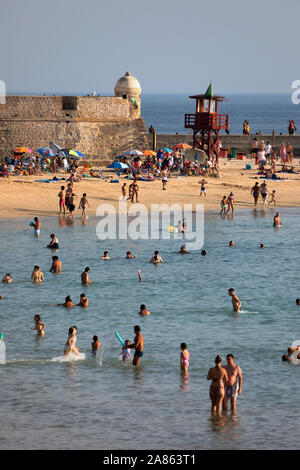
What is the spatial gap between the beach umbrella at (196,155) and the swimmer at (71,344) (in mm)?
30166

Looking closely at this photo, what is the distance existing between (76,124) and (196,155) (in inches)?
318

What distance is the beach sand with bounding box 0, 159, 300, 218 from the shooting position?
129 feet

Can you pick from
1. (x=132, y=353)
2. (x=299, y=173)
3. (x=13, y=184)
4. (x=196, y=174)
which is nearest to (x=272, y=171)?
(x=299, y=173)

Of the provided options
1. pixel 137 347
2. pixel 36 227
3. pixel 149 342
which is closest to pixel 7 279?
pixel 36 227

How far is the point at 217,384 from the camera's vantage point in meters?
15.8

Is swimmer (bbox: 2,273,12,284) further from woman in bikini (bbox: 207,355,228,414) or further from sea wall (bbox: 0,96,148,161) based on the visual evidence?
sea wall (bbox: 0,96,148,161)

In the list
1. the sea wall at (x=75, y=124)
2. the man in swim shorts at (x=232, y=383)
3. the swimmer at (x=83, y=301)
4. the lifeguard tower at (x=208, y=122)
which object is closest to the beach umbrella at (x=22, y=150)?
the sea wall at (x=75, y=124)

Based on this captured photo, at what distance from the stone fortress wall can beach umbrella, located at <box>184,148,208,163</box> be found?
549 centimetres

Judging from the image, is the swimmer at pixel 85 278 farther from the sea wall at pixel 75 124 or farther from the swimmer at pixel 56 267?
the sea wall at pixel 75 124

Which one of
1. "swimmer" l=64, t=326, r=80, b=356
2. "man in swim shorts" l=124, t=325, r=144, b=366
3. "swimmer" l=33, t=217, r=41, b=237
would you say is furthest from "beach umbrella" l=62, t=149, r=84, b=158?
"man in swim shorts" l=124, t=325, r=144, b=366

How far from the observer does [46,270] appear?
94.9 ft

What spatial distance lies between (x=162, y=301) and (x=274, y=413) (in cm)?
958

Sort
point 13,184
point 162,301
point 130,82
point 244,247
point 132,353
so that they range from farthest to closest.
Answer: point 130,82, point 13,184, point 244,247, point 162,301, point 132,353
